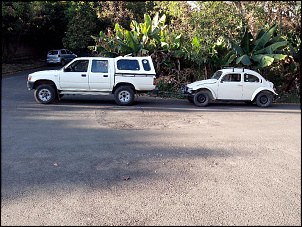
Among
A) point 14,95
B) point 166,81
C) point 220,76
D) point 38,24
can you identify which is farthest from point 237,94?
point 38,24

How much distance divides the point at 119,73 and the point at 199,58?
5633mm

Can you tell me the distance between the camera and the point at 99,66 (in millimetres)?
12695

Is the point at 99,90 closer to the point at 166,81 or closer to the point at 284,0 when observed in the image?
the point at 166,81

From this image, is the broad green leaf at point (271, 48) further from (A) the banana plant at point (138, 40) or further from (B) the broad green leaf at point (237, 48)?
(A) the banana plant at point (138, 40)

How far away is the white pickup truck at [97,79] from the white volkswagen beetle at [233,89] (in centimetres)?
220

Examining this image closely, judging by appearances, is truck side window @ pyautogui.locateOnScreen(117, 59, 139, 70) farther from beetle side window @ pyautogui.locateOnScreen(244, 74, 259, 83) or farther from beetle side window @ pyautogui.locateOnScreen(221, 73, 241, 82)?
beetle side window @ pyautogui.locateOnScreen(244, 74, 259, 83)

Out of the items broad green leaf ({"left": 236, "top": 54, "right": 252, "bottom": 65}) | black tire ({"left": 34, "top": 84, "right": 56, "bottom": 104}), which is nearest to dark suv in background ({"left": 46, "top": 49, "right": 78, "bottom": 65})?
black tire ({"left": 34, "top": 84, "right": 56, "bottom": 104})

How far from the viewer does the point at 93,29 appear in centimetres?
2814

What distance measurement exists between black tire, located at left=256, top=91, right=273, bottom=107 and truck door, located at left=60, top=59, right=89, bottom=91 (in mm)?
7325

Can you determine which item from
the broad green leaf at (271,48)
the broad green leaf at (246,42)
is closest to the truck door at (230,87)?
the broad green leaf at (271,48)

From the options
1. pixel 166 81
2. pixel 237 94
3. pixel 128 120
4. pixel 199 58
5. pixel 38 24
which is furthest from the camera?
pixel 38 24

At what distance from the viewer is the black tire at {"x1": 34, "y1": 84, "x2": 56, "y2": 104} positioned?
12375mm

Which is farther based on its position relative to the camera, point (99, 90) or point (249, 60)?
point (249, 60)

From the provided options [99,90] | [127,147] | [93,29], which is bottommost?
[127,147]
